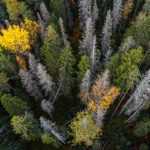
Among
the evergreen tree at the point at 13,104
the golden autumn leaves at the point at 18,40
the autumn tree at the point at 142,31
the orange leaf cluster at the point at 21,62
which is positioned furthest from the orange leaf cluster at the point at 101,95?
the golden autumn leaves at the point at 18,40

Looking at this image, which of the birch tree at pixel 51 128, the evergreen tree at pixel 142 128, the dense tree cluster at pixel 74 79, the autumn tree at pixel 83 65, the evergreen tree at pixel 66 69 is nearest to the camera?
the birch tree at pixel 51 128

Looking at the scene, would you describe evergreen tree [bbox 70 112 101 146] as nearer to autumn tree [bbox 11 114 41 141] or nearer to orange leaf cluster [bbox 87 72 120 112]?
orange leaf cluster [bbox 87 72 120 112]

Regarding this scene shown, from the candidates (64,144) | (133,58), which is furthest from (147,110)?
(64,144)

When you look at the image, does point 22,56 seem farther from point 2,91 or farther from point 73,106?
point 73,106

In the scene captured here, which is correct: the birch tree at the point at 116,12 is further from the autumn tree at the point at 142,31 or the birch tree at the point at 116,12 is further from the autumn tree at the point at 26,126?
the autumn tree at the point at 26,126

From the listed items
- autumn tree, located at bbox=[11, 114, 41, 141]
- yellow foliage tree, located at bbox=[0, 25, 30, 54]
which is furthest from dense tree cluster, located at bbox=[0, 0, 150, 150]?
autumn tree, located at bbox=[11, 114, 41, 141]

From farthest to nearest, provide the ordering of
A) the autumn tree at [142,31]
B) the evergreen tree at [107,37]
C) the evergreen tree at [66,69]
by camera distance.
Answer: the evergreen tree at [107,37], the autumn tree at [142,31], the evergreen tree at [66,69]

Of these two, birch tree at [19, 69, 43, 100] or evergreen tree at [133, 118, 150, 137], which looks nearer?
evergreen tree at [133, 118, 150, 137]
